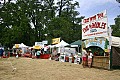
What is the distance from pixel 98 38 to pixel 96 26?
105cm

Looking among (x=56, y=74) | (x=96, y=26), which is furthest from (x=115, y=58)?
(x=56, y=74)

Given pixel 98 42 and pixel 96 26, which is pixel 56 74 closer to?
pixel 98 42

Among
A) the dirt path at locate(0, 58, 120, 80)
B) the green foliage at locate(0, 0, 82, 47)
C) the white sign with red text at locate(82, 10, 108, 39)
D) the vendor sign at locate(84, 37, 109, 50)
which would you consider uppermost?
the green foliage at locate(0, 0, 82, 47)

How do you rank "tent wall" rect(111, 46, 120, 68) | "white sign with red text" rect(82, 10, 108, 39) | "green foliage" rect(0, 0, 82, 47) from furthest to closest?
1. "green foliage" rect(0, 0, 82, 47)
2. "white sign with red text" rect(82, 10, 108, 39)
3. "tent wall" rect(111, 46, 120, 68)

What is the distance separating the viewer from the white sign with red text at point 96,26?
67.8 ft

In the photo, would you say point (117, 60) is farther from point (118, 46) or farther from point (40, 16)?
point (40, 16)

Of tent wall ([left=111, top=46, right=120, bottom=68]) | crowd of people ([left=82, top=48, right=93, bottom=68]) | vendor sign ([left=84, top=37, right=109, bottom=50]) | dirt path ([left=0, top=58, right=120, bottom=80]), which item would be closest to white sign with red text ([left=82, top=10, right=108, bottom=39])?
vendor sign ([left=84, top=37, right=109, bottom=50])

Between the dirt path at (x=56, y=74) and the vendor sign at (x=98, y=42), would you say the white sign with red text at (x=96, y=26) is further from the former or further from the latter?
the dirt path at (x=56, y=74)

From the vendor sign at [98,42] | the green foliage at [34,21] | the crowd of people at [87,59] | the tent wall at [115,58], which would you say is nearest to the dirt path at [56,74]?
the tent wall at [115,58]

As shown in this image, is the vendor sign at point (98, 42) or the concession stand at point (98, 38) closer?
the concession stand at point (98, 38)

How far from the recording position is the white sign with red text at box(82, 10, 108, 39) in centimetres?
2067

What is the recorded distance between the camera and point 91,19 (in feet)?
74.7

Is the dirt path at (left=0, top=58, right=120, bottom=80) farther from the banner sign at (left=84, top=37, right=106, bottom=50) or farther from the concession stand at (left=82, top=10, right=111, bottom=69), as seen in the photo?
the banner sign at (left=84, top=37, right=106, bottom=50)

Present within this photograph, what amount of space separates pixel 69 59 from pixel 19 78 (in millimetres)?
16736
